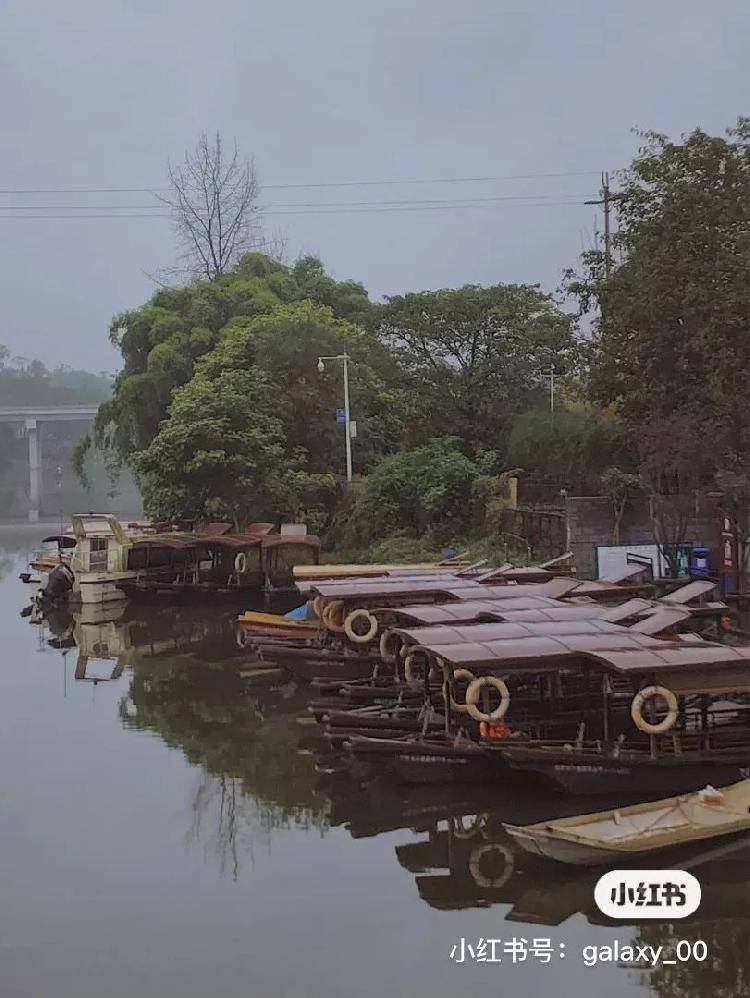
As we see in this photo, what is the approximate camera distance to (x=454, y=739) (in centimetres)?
1147

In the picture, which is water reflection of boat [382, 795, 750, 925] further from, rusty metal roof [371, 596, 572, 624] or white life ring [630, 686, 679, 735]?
rusty metal roof [371, 596, 572, 624]

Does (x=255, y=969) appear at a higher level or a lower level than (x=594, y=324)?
lower

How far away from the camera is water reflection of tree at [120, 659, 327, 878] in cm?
1167

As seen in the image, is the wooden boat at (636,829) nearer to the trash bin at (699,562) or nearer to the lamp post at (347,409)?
the trash bin at (699,562)

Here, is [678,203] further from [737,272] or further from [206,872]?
[206,872]

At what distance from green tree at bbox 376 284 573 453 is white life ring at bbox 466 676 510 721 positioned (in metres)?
19.4

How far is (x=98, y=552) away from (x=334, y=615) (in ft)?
46.8

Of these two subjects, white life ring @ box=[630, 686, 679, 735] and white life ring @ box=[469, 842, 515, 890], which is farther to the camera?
white life ring @ box=[630, 686, 679, 735]

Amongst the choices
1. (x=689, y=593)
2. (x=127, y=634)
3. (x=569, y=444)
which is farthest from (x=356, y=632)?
(x=569, y=444)

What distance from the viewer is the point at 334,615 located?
52.8 ft

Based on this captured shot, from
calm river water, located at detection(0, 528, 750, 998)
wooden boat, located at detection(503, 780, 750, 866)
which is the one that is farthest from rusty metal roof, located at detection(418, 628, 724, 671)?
calm river water, located at detection(0, 528, 750, 998)

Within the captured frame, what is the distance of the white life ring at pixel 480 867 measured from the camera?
977cm

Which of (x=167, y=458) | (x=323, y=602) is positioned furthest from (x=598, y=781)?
(x=167, y=458)

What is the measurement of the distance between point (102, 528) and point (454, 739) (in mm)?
20015
